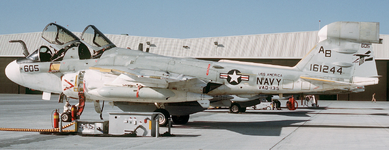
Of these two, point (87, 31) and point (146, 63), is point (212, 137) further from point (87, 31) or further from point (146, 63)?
point (87, 31)

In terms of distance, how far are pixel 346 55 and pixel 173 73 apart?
6.26 m

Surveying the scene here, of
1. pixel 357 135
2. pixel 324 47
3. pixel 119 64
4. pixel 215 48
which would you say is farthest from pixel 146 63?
pixel 215 48

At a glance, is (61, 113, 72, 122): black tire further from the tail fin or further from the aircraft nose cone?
the tail fin

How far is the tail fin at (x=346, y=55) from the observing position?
1180 centimetres

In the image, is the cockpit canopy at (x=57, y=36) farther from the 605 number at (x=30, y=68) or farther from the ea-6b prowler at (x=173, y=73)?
the 605 number at (x=30, y=68)

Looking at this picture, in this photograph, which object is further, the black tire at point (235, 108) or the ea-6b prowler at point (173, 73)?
the black tire at point (235, 108)

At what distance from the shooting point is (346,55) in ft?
39.8

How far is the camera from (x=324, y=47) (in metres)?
12.4

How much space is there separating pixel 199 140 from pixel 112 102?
16.3ft

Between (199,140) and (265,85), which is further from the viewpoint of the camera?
(265,85)

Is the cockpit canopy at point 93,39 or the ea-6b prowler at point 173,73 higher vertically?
the cockpit canopy at point 93,39

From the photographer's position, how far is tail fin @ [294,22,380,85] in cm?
1180

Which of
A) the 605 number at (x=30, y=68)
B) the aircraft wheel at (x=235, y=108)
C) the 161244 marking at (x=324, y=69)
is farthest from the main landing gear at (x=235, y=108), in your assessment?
the 605 number at (x=30, y=68)

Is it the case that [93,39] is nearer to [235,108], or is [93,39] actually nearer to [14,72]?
[14,72]
